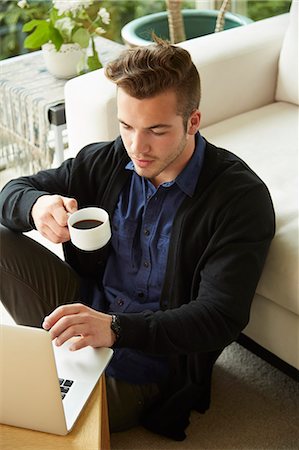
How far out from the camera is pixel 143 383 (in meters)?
1.79

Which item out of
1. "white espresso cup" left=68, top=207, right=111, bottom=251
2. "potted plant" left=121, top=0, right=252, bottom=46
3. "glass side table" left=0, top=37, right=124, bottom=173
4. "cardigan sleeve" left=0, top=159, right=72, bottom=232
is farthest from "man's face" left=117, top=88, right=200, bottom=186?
"potted plant" left=121, top=0, right=252, bottom=46

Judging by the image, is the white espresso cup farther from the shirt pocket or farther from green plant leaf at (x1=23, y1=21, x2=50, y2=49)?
green plant leaf at (x1=23, y1=21, x2=50, y2=49)

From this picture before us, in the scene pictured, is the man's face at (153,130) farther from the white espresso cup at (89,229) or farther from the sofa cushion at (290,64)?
the sofa cushion at (290,64)

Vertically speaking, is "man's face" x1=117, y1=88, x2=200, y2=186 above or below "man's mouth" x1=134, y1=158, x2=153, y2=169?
above

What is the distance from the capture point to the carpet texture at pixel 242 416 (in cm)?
180

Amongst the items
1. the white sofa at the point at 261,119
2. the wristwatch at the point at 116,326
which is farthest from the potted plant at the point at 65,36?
the wristwatch at the point at 116,326

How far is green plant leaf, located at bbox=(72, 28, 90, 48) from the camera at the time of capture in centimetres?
247

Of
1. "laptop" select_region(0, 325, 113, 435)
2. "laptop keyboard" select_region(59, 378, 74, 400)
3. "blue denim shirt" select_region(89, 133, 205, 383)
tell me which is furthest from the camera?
"blue denim shirt" select_region(89, 133, 205, 383)

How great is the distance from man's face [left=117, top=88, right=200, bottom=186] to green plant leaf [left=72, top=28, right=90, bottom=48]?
3.13ft

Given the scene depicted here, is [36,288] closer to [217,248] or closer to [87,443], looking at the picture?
[217,248]

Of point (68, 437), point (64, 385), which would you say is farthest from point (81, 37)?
point (68, 437)

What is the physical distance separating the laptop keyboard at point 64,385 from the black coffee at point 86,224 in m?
0.33

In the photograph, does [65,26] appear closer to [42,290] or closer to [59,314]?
[42,290]

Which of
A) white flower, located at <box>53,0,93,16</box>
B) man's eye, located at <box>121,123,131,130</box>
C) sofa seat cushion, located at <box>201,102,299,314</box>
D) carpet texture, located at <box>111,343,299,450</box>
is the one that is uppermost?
man's eye, located at <box>121,123,131,130</box>
